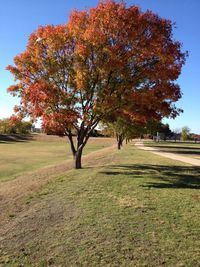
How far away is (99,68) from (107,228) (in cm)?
1093

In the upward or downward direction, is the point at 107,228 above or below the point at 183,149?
below

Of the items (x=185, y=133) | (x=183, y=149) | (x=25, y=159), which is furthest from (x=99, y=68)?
(x=185, y=133)

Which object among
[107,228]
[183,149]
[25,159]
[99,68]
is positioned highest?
[99,68]

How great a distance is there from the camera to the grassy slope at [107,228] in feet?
21.1

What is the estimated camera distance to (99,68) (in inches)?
684

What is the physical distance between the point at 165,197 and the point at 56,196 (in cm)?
380

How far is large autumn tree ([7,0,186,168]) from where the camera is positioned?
17.0 meters

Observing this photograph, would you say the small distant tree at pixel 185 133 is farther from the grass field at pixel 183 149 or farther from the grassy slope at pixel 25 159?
the grassy slope at pixel 25 159

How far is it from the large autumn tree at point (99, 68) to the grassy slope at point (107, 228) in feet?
19.9

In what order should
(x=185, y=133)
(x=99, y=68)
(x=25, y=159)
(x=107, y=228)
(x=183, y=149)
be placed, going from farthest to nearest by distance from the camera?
(x=185, y=133)
(x=183, y=149)
(x=25, y=159)
(x=99, y=68)
(x=107, y=228)

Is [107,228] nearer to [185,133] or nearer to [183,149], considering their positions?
[183,149]

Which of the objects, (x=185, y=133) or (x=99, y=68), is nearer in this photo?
(x=99, y=68)

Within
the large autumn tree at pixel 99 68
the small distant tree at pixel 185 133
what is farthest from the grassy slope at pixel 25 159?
the small distant tree at pixel 185 133

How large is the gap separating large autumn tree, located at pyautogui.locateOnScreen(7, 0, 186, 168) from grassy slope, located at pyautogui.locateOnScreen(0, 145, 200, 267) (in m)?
6.08
